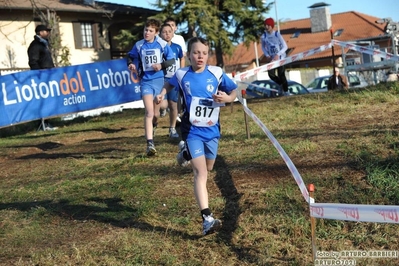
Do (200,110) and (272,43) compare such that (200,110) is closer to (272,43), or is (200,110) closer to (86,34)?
(272,43)

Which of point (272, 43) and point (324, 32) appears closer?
point (272, 43)

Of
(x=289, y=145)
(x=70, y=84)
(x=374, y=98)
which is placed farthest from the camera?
(x=70, y=84)

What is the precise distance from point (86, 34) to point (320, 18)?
39.0 m

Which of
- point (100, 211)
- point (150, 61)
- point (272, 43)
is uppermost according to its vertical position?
point (272, 43)

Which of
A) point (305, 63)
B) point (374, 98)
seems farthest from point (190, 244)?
point (305, 63)

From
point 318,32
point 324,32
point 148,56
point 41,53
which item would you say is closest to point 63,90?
point 41,53

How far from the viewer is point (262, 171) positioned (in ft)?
24.3

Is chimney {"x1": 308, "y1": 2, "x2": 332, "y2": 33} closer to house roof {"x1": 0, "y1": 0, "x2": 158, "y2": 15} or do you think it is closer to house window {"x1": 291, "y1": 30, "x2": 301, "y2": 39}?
house window {"x1": 291, "y1": 30, "x2": 301, "y2": 39}

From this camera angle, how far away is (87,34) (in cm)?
3938

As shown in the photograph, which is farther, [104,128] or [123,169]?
[104,128]

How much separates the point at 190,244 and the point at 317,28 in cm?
6901

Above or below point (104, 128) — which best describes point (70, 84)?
above

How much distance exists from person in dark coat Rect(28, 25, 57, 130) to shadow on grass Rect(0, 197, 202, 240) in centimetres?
839

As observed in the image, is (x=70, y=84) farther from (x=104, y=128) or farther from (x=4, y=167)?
(x=4, y=167)
